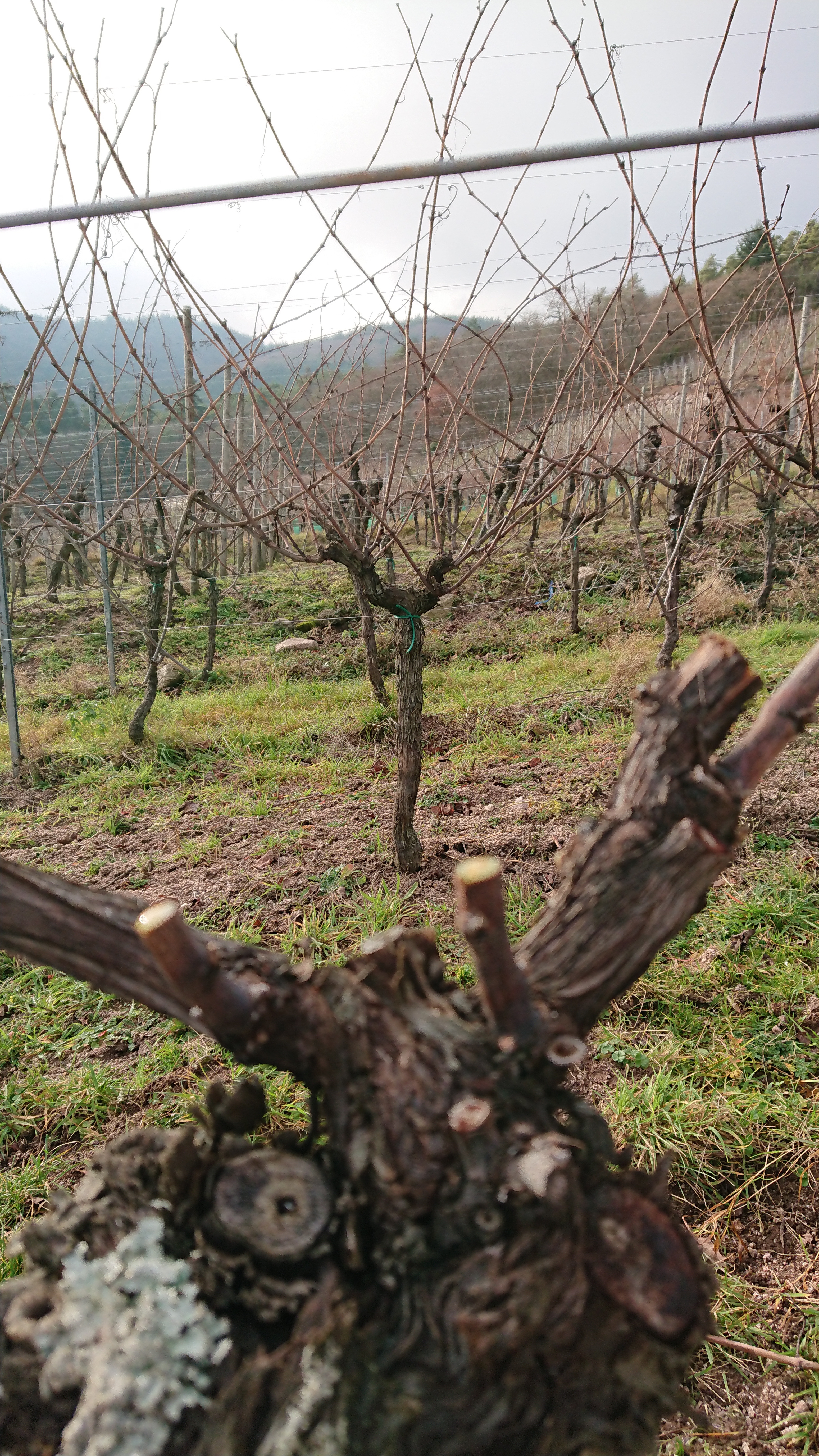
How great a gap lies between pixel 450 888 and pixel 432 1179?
248 centimetres

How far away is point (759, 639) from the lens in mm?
6613

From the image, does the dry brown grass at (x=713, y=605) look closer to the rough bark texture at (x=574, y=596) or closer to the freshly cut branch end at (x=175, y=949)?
the rough bark texture at (x=574, y=596)

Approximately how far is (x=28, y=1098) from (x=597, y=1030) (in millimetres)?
1917

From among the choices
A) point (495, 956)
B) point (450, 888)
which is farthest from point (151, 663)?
point (495, 956)

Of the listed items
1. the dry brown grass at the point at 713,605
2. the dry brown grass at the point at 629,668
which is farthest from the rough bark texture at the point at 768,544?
the dry brown grass at the point at 629,668

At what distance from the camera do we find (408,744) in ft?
11.2

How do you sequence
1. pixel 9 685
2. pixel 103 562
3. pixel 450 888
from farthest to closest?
pixel 103 562, pixel 9 685, pixel 450 888

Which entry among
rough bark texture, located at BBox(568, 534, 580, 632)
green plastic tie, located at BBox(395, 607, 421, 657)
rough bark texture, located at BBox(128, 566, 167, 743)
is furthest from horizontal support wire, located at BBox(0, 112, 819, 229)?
rough bark texture, located at BBox(568, 534, 580, 632)

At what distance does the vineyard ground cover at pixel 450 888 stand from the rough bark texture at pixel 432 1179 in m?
1.00

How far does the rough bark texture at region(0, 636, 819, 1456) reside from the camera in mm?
816

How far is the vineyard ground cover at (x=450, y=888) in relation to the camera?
1.98 metres

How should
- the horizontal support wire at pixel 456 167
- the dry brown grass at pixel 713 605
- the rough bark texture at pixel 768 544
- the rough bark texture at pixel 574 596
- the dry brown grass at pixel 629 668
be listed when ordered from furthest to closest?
the dry brown grass at pixel 713 605
the rough bark texture at pixel 574 596
the rough bark texture at pixel 768 544
the dry brown grass at pixel 629 668
the horizontal support wire at pixel 456 167

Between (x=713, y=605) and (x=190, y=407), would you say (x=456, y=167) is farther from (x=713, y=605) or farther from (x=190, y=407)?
(x=713, y=605)

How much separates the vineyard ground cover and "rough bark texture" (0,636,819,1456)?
1003 millimetres
